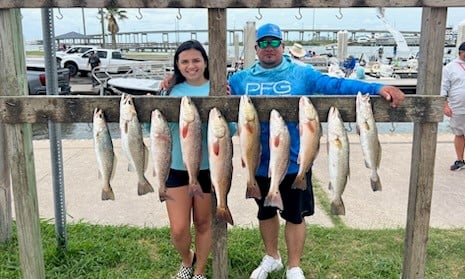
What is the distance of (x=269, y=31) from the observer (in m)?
2.96

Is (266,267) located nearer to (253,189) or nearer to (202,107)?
(253,189)

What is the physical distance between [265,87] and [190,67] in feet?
1.70

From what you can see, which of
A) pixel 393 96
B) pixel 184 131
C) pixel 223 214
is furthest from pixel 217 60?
pixel 393 96

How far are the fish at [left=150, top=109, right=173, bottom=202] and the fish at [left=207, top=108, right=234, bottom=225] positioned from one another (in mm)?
233

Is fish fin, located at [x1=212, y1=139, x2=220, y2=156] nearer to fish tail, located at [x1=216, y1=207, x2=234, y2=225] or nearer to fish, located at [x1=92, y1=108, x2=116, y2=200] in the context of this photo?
fish tail, located at [x1=216, y1=207, x2=234, y2=225]

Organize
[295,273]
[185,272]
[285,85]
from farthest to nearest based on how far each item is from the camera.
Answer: [185,272], [295,273], [285,85]

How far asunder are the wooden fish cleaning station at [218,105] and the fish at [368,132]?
0.11 meters

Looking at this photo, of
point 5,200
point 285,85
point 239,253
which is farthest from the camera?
point 5,200

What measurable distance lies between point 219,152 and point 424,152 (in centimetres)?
123

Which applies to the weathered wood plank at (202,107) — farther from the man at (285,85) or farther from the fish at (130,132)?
the man at (285,85)

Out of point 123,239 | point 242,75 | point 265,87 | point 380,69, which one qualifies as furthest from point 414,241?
point 380,69

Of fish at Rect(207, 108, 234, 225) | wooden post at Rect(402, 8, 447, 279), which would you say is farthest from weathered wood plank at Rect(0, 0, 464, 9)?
fish at Rect(207, 108, 234, 225)

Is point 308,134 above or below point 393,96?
below

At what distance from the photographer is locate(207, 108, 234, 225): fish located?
236 centimetres
